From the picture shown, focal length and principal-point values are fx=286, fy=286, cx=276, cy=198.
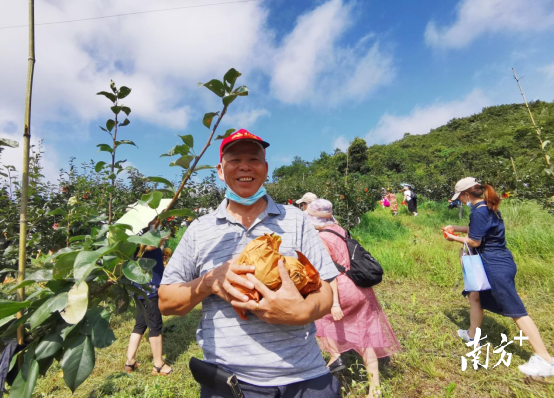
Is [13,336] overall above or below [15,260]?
below

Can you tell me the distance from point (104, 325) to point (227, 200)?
846 millimetres

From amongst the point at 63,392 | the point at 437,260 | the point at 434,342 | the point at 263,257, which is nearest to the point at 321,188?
the point at 437,260

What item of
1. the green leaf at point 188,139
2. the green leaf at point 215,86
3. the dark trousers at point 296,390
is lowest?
the dark trousers at point 296,390

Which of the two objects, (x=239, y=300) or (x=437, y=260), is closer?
(x=239, y=300)

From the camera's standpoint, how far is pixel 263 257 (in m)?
0.94

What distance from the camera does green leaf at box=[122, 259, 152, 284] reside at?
2.07ft

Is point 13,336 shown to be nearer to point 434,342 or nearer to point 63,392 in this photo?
point 63,392

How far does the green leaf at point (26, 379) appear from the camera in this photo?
0.61m

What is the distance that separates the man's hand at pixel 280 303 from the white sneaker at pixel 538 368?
2.74m

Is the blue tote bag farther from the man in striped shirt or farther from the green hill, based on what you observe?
the man in striped shirt

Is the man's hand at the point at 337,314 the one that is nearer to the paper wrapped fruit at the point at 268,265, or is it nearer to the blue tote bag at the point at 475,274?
the blue tote bag at the point at 475,274

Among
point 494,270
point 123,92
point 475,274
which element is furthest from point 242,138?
point 494,270

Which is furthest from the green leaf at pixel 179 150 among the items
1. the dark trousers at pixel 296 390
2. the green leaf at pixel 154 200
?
the dark trousers at pixel 296 390

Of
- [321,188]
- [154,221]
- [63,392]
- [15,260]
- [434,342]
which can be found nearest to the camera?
[154,221]
